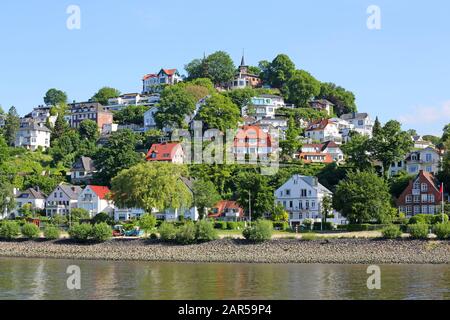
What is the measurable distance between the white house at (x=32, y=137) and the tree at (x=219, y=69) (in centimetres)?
4323

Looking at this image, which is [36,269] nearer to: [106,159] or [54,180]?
[106,159]

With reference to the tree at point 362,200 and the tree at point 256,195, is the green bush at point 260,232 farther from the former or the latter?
the tree at point 256,195

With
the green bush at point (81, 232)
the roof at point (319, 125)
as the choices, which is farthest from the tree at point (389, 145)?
the green bush at point (81, 232)

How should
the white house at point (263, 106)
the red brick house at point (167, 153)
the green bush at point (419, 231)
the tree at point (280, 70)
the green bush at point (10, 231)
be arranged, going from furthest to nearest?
1. the tree at point (280, 70)
2. the white house at point (263, 106)
3. the red brick house at point (167, 153)
4. the green bush at point (10, 231)
5. the green bush at point (419, 231)

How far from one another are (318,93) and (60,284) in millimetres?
104784

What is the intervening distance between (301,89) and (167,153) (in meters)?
48.6

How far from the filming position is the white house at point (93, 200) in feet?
289

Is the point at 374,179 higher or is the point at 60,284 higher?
the point at 374,179

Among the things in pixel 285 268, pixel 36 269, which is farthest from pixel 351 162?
pixel 36 269

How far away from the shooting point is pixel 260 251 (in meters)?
57.3

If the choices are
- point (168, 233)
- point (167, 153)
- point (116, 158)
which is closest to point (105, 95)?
point (167, 153)

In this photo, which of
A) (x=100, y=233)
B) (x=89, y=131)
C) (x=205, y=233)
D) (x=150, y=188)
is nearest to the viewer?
(x=205, y=233)

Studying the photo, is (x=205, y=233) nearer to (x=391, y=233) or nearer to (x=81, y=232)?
(x=81, y=232)

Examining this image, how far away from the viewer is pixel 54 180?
3851 inches
